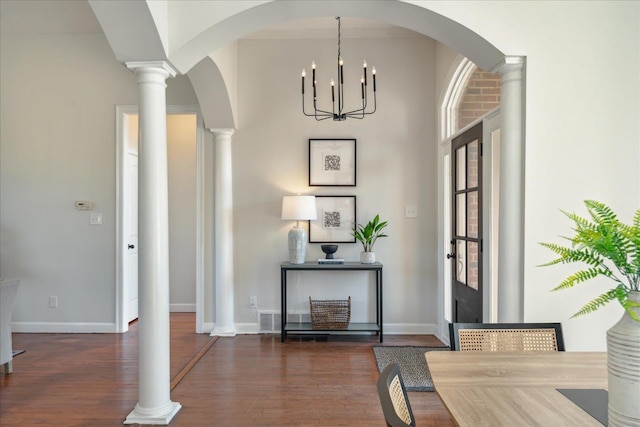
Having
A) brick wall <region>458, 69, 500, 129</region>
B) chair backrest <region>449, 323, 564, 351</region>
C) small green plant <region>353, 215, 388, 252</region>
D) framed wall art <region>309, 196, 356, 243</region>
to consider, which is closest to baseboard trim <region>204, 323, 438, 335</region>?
small green plant <region>353, 215, 388, 252</region>

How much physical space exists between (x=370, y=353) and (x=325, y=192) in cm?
163

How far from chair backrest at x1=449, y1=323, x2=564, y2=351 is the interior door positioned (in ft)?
4.24

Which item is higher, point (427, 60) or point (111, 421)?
point (427, 60)

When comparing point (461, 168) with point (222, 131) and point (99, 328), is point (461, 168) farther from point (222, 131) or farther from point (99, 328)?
point (99, 328)

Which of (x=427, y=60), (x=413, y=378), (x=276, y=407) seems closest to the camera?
(x=276, y=407)

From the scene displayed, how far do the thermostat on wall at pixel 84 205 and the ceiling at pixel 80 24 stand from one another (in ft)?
5.77

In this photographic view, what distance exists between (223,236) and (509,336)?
297 centimetres

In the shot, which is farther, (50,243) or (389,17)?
(50,243)

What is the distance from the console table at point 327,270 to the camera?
3805 mm

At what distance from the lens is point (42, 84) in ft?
13.8

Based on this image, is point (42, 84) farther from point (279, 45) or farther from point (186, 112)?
point (279, 45)

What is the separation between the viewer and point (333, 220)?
4.15 m

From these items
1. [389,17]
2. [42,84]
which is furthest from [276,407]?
[42,84]

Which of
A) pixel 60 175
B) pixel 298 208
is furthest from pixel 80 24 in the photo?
pixel 298 208
